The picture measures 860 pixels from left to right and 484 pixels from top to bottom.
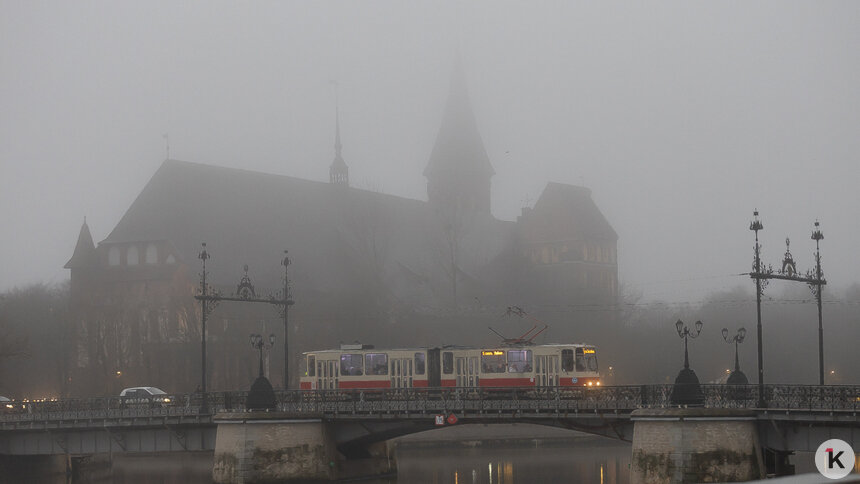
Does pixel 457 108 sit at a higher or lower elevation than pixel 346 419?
higher

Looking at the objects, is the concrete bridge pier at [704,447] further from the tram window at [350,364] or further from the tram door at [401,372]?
the tram window at [350,364]

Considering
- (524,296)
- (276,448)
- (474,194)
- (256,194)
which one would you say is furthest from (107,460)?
(474,194)

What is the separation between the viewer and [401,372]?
196ft

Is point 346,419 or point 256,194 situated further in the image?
point 256,194

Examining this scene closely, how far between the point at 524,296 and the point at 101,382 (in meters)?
46.1

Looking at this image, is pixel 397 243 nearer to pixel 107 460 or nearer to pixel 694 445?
pixel 107 460

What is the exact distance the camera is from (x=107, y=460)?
241 ft

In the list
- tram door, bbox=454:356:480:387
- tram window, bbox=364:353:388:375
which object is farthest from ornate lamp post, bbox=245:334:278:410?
tram door, bbox=454:356:480:387

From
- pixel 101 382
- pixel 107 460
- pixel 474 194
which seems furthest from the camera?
pixel 474 194

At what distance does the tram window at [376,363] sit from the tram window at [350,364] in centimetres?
39

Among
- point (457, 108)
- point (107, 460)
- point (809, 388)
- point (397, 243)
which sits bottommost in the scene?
point (107, 460)

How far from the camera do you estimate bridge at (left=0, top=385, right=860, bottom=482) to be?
42.7m

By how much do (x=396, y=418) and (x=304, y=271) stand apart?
69007 mm

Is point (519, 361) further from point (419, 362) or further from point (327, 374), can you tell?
point (327, 374)
